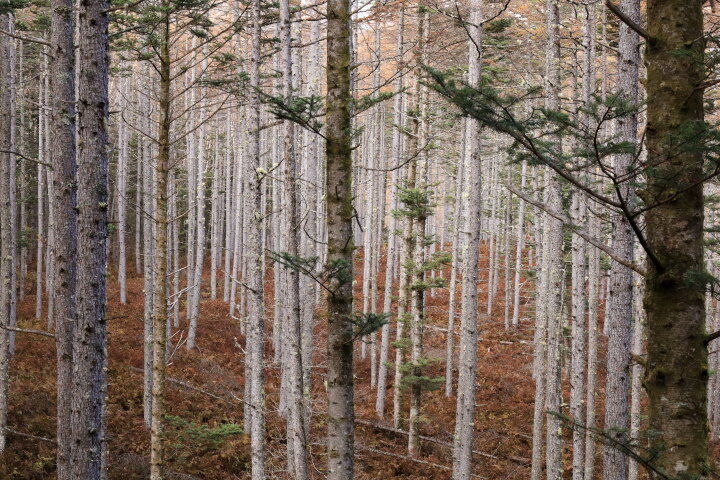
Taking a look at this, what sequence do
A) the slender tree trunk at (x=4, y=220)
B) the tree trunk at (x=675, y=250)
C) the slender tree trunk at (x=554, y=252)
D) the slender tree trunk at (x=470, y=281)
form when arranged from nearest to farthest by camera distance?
1. the tree trunk at (x=675, y=250)
2. the slender tree trunk at (x=470, y=281)
3. the slender tree trunk at (x=554, y=252)
4. the slender tree trunk at (x=4, y=220)

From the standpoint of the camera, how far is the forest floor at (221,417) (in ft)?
34.9

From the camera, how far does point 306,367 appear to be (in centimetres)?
982

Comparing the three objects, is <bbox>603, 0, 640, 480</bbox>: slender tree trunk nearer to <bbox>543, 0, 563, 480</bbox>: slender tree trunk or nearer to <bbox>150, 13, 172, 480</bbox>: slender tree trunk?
<bbox>543, 0, 563, 480</bbox>: slender tree trunk

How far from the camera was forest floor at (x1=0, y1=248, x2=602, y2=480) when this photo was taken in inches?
419

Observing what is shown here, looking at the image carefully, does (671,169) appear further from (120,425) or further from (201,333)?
(201,333)

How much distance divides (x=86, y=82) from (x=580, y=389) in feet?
26.8

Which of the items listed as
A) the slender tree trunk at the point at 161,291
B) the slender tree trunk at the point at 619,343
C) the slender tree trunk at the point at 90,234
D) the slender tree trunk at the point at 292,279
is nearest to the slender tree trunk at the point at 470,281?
the slender tree trunk at the point at 619,343

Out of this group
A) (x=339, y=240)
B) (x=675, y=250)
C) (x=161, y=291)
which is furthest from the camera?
(x=161, y=291)

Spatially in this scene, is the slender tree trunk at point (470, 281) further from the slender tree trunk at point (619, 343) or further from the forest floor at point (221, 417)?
the forest floor at point (221, 417)

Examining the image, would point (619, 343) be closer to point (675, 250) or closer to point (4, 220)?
point (675, 250)

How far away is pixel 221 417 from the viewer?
13.4 metres

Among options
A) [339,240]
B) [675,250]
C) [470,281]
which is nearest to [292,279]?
[470,281]

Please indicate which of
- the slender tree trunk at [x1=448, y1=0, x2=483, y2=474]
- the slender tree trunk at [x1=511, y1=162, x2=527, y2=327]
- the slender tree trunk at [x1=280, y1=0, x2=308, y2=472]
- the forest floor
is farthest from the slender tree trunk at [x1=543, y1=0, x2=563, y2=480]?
the slender tree trunk at [x1=511, y1=162, x2=527, y2=327]

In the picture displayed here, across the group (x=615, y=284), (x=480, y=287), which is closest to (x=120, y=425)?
(x=615, y=284)
